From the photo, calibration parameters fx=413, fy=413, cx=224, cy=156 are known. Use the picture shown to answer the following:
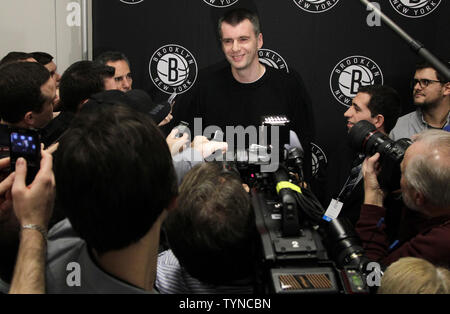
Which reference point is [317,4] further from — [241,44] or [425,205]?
[425,205]

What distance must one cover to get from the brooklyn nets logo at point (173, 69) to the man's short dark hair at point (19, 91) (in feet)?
3.22

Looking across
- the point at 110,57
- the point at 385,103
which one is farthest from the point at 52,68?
the point at 385,103

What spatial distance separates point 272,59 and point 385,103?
30.5 inches

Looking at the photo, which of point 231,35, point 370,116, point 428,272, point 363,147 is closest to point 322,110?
point 370,116

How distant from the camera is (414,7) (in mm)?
2609

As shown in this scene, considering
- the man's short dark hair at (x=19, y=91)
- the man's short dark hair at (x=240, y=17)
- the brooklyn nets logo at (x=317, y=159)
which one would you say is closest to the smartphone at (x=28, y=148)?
the man's short dark hair at (x=19, y=91)

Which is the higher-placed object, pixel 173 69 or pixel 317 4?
pixel 317 4

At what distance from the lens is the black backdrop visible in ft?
8.64

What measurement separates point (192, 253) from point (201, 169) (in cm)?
25

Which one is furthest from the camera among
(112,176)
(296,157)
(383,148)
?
(383,148)

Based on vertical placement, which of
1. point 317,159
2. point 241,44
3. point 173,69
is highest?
point 241,44

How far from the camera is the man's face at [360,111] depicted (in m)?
2.46
